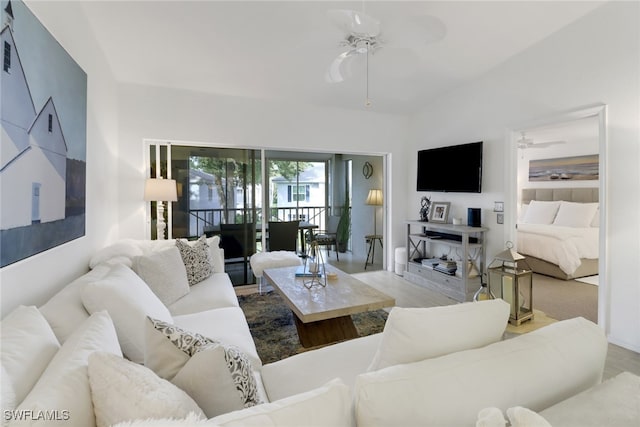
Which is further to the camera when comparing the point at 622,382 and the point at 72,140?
the point at 72,140

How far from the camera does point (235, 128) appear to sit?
13.4ft

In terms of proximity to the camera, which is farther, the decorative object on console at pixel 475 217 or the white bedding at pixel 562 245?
the white bedding at pixel 562 245

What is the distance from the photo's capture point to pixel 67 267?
2.01 meters

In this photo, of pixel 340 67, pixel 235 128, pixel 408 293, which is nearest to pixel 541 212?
pixel 408 293

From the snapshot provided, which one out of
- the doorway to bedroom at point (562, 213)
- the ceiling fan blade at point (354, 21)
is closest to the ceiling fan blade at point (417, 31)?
the ceiling fan blade at point (354, 21)

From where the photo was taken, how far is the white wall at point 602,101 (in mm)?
2564

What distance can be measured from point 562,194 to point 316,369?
6739mm

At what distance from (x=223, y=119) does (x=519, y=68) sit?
140 inches

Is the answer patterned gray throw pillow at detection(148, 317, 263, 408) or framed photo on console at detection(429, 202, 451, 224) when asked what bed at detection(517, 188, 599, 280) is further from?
patterned gray throw pillow at detection(148, 317, 263, 408)

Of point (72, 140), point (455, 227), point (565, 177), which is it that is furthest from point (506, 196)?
point (72, 140)

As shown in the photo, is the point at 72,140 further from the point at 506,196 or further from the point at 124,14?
the point at 506,196

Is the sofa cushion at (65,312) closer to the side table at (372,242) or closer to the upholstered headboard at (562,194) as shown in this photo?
the side table at (372,242)

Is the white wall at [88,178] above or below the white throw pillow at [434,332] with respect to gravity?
above

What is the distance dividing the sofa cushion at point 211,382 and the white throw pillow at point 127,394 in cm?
8
